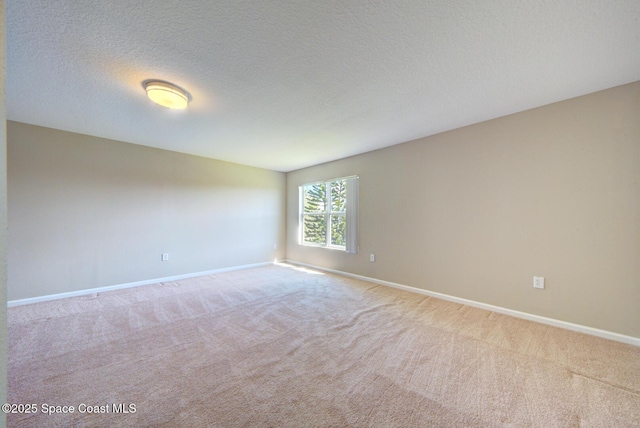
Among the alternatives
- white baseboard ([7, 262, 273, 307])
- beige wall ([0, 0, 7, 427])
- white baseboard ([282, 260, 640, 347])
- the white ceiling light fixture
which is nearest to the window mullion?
white baseboard ([282, 260, 640, 347])

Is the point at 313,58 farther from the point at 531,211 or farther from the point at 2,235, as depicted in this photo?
the point at 531,211

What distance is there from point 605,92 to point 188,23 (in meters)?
3.53

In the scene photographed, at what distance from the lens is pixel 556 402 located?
1.42 m

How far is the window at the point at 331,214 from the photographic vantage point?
429 centimetres

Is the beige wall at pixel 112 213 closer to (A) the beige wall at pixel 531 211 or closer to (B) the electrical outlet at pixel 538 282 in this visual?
(A) the beige wall at pixel 531 211

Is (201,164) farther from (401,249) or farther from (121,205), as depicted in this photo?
(401,249)

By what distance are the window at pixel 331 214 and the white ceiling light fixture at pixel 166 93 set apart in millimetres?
2877

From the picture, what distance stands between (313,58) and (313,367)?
2.30 meters

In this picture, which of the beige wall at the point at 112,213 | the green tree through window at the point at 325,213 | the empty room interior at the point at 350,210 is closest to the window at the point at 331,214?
the green tree through window at the point at 325,213

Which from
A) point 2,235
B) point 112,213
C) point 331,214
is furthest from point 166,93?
point 331,214

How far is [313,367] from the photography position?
1.74 m

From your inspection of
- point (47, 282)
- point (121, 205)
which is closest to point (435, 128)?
point (121, 205)

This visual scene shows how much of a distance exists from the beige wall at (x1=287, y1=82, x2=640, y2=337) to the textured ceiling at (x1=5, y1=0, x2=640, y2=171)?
0.27 m

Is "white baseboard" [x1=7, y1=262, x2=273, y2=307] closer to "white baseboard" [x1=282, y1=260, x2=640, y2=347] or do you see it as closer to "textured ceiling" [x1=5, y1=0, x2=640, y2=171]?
"textured ceiling" [x1=5, y1=0, x2=640, y2=171]
